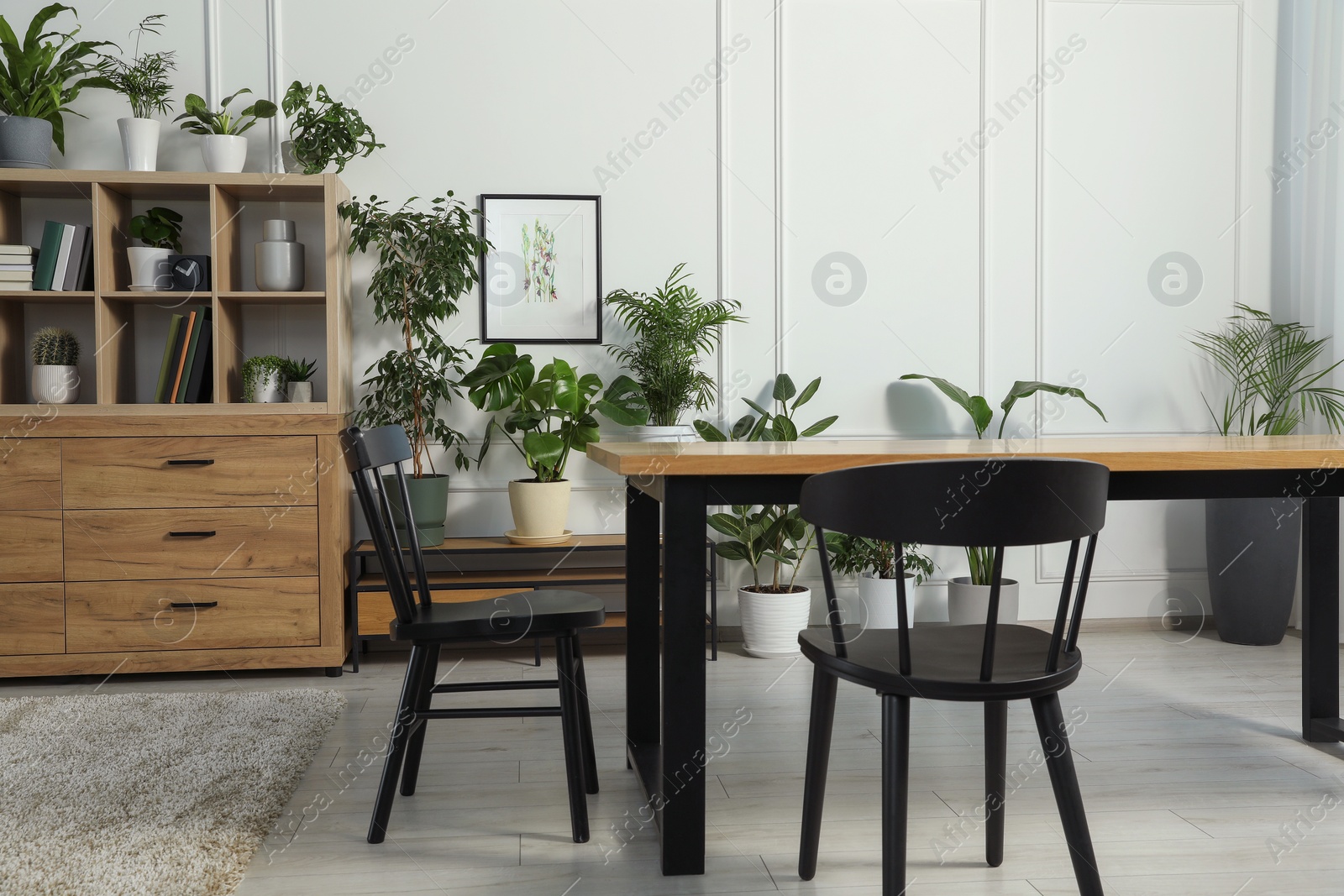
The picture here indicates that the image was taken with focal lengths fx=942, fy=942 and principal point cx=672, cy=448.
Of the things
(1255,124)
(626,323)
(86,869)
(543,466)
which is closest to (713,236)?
(626,323)

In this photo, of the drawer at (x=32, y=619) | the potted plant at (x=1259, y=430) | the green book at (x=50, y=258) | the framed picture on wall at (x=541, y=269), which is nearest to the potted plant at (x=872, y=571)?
the potted plant at (x=1259, y=430)

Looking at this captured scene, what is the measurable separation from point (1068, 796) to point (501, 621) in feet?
3.42

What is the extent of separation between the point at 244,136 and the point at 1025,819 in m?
3.48

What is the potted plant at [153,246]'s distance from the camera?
3.26 meters

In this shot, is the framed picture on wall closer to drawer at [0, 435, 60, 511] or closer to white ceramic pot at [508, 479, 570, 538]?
white ceramic pot at [508, 479, 570, 538]

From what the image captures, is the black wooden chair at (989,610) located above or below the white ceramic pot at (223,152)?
below

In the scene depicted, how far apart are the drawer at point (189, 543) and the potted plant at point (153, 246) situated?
0.80 m

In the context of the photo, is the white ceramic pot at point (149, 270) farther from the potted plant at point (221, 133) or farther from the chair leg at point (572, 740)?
the chair leg at point (572, 740)

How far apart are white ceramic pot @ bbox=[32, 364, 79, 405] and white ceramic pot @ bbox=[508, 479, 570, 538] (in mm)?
1559

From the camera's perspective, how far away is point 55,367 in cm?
326

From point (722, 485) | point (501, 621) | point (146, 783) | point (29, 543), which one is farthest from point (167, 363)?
point (722, 485)

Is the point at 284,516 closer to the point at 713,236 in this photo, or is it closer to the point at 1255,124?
the point at 713,236

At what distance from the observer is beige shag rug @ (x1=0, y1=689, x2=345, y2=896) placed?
1778 mm

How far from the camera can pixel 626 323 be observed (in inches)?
149
